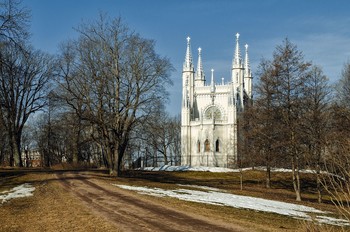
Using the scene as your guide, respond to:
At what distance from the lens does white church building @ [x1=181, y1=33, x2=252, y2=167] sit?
71.9 m

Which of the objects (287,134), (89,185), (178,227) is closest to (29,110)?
(89,185)

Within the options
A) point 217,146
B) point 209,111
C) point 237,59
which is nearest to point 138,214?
point 217,146

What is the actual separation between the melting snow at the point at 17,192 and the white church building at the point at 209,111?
48693 mm

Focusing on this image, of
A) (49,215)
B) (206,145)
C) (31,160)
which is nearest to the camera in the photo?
(49,215)

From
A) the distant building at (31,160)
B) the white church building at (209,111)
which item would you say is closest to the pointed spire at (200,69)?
the white church building at (209,111)

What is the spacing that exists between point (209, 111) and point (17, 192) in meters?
58.6

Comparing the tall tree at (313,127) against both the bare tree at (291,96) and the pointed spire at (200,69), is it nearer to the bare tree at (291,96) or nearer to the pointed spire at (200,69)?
the bare tree at (291,96)

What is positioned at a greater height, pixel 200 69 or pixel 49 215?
pixel 200 69

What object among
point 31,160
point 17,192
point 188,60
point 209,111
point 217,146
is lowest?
point 17,192

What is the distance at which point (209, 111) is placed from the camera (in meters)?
77.4

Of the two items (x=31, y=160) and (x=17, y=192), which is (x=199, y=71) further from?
(x=17, y=192)

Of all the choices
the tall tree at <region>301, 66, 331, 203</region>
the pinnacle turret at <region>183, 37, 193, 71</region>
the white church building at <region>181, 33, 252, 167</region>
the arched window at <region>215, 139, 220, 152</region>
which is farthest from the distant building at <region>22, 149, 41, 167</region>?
the tall tree at <region>301, 66, 331, 203</region>

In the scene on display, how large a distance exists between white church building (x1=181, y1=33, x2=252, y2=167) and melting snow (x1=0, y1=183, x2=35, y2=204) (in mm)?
48693

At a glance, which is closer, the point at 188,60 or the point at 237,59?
the point at 237,59
